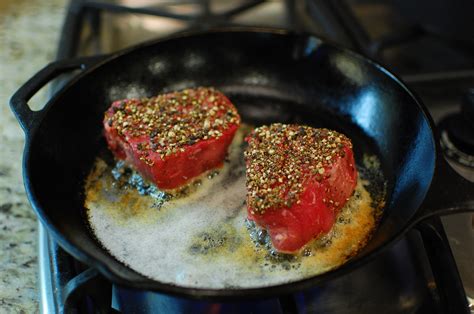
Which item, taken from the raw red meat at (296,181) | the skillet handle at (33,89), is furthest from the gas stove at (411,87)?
the skillet handle at (33,89)

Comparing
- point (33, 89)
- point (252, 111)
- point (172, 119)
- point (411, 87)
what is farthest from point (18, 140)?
point (411, 87)

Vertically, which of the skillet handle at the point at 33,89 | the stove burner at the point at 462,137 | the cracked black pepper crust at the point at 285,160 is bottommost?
the stove burner at the point at 462,137

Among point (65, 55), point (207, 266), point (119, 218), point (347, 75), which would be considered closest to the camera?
point (207, 266)

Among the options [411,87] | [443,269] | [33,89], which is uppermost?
[33,89]

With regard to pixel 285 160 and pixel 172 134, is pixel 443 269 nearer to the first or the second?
pixel 285 160

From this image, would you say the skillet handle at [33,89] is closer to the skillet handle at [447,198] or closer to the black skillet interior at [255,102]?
the black skillet interior at [255,102]

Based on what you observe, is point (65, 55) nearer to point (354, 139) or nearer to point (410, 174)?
point (354, 139)

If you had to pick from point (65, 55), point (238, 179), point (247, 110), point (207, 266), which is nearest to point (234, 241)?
point (207, 266)
